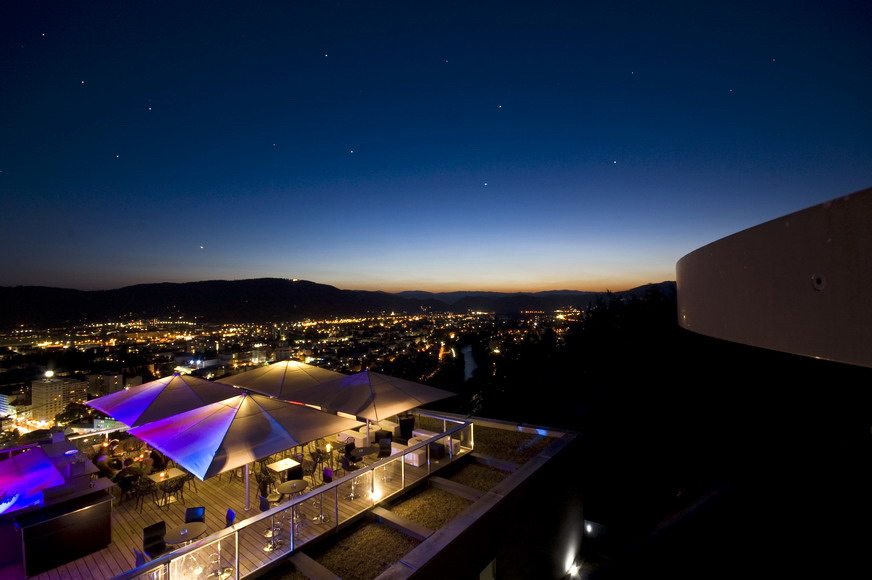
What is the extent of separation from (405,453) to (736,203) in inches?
650

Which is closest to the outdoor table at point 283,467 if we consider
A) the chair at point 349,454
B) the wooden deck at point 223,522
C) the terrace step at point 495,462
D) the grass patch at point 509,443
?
the wooden deck at point 223,522

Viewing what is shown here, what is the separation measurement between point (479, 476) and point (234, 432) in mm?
5797

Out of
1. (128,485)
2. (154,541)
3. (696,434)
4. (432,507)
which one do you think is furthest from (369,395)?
(696,434)

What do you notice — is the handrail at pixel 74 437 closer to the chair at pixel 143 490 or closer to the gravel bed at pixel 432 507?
the chair at pixel 143 490

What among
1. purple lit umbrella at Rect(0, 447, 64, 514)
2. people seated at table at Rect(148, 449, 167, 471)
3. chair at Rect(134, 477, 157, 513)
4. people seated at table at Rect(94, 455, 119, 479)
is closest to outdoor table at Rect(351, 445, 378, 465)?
chair at Rect(134, 477, 157, 513)

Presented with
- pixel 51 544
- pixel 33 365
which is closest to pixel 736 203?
pixel 51 544

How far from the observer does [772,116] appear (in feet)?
36.0

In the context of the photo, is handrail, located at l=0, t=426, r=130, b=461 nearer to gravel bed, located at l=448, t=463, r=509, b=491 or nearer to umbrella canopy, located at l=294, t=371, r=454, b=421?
umbrella canopy, located at l=294, t=371, r=454, b=421

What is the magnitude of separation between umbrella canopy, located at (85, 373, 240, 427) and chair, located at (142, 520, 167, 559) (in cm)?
331

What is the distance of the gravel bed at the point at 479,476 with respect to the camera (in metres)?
9.39

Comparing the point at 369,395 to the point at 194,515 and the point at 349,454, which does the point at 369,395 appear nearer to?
the point at 349,454

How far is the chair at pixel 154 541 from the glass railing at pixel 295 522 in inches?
47.0

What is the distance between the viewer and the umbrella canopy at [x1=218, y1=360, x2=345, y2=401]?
1205 centimetres

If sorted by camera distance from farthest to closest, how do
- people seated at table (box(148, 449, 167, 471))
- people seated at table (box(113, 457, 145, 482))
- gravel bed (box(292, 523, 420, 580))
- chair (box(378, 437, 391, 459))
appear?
chair (box(378, 437, 391, 459))
people seated at table (box(148, 449, 167, 471))
people seated at table (box(113, 457, 145, 482))
gravel bed (box(292, 523, 420, 580))
